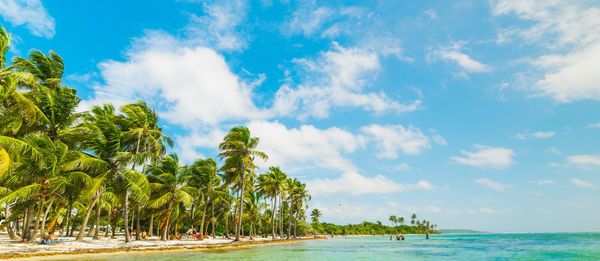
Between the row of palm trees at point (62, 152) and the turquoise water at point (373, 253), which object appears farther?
the turquoise water at point (373, 253)

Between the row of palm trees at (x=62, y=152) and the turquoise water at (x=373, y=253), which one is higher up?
the row of palm trees at (x=62, y=152)

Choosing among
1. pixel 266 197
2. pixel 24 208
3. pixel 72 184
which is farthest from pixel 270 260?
pixel 266 197

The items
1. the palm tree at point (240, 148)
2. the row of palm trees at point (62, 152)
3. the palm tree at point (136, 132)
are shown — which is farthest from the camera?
the palm tree at point (240, 148)

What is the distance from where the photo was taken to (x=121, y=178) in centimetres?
2378

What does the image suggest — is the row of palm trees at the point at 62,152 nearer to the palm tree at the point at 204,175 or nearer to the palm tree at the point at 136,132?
the palm tree at the point at 136,132

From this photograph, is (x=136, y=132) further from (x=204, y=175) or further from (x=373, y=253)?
(x=373, y=253)

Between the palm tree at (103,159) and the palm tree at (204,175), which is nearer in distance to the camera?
the palm tree at (103,159)

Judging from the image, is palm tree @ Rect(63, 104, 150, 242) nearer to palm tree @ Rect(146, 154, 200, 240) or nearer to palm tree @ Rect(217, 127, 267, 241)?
palm tree @ Rect(146, 154, 200, 240)

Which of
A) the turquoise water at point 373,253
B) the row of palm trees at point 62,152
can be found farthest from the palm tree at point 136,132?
the turquoise water at point 373,253

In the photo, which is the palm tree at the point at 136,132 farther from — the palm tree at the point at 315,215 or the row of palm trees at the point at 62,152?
the palm tree at the point at 315,215

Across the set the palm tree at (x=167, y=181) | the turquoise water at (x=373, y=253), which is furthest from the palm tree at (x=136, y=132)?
the turquoise water at (x=373, y=253)

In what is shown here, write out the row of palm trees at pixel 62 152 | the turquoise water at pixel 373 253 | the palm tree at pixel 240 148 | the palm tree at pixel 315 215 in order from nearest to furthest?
1. the row of palm trees at pixel 62 152
2. the turquoise water at pixel 373 253
3. the palm tree at pixel 240 148
4. the palm tree at pixel 315 215

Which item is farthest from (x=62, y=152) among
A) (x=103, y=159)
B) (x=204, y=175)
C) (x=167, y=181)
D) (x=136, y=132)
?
(x=204, y=175)

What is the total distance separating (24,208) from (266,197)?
33.5 metres
